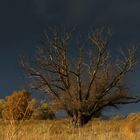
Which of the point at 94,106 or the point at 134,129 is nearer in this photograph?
the point at 134,129

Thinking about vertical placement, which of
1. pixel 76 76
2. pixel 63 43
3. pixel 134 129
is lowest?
pixel 134 129

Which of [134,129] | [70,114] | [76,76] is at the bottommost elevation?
[134,129]

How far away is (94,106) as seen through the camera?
42406 mm

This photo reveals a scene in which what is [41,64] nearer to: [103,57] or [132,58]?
[103,57]

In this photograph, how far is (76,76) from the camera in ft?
136

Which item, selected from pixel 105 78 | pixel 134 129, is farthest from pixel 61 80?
pixel 134 129

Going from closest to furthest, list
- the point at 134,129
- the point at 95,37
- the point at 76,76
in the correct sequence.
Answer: the point at 134,129, the point at 76,76, the point at 95,37

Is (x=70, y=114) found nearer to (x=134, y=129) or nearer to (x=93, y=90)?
(x=93, y=90)

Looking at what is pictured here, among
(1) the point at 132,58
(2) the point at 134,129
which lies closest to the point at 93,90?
(1) the point at 132,58

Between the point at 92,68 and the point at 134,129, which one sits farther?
the point at 92,68

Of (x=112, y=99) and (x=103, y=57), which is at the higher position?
(x=103, y=57)

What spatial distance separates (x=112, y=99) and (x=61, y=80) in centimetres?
487

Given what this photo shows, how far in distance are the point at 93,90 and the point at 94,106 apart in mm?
1449

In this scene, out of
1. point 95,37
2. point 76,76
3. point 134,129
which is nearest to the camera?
point 134,129
